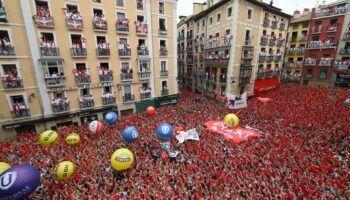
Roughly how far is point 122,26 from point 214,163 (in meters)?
17.2

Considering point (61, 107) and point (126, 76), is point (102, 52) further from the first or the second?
point (61, 107)

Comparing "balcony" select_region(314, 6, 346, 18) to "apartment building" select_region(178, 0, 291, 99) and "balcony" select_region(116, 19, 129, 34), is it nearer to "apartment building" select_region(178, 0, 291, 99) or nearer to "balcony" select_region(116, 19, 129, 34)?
"apartment building" select_region(178, 0, 291, 99)

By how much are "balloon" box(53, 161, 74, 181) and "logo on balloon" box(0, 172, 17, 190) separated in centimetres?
186

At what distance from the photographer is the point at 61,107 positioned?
53.4 feet

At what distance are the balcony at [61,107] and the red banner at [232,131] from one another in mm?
15168

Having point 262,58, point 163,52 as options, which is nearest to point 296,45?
point 262,58

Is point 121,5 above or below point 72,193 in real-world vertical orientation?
above

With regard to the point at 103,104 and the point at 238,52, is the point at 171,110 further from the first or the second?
the point at 238,52

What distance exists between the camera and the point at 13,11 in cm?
1320

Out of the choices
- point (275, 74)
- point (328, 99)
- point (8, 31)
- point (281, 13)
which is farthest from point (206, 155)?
point (281, 13)

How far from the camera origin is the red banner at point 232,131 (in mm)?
12891

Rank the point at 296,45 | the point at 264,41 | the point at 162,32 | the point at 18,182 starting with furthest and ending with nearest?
the point at 296,45 → the point at 264,41 → the point at 162,32 → the point at 18,182

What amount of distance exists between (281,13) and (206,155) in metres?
30.4

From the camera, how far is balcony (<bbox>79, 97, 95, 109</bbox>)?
17141 millimetres
